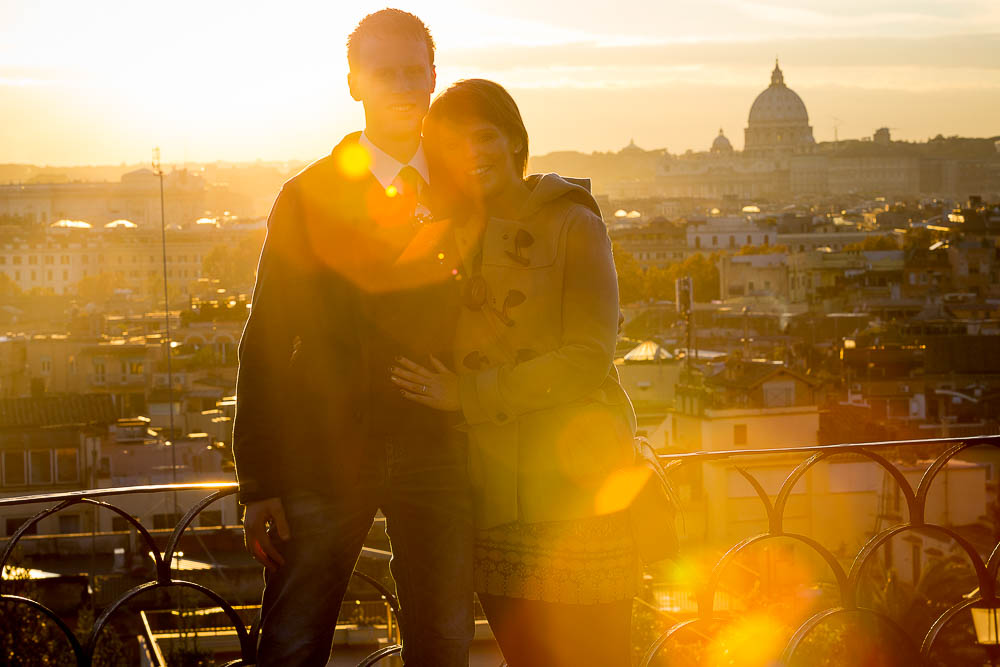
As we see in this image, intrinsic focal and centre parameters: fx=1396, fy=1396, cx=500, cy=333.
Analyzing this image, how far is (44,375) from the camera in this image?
78.6 feet

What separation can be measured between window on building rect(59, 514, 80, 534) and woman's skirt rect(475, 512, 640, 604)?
12232 mm

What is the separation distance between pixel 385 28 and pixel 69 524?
12.4 metres

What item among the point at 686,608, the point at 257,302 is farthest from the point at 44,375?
the point at 257,302

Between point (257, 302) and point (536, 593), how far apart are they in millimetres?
515

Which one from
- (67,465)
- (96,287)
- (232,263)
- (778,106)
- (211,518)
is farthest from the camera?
(778,106)

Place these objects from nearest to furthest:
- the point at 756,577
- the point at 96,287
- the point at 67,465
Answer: the point at 756,577
the point at 67,465
the point at 96,287

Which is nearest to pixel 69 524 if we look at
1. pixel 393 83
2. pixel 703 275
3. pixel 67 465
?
pixel 67 465

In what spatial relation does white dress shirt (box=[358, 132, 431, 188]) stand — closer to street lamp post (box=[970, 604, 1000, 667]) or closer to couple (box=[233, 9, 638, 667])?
couple (box=[233, 9, 638, 667])

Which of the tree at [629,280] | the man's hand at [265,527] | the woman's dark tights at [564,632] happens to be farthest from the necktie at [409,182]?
the tree at [629,280]

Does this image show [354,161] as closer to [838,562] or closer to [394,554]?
[394,554]

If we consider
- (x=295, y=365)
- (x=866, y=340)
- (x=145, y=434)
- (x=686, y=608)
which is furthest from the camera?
(x=866, y=340)

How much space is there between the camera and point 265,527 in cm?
176

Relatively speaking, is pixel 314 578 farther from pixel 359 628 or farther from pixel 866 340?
pixel 866 340

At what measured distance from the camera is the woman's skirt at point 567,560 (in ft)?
5.80
